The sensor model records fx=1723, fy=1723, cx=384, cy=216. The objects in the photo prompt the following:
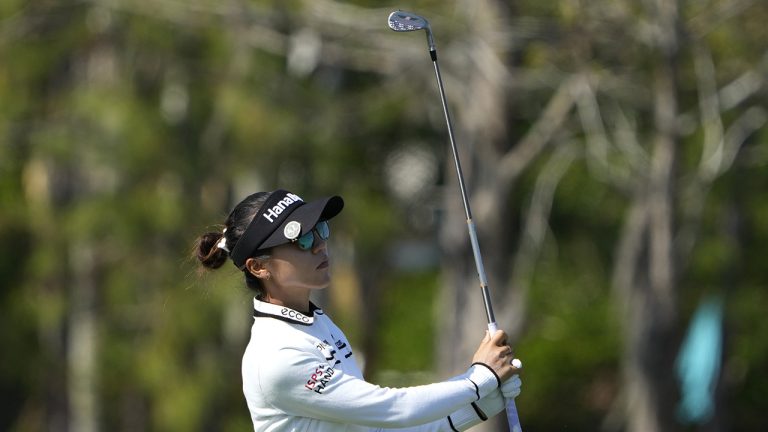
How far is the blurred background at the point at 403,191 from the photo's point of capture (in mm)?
14188

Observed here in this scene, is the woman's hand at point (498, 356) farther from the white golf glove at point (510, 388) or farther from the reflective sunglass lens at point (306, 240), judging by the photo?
the reflective sunglass lens at point (306, 240)

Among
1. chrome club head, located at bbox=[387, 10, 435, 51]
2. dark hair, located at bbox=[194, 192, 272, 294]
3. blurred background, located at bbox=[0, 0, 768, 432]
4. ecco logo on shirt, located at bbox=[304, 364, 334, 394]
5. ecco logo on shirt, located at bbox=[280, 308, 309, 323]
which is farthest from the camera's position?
blurred background, located at bbox=[0, 0, 768, 432]

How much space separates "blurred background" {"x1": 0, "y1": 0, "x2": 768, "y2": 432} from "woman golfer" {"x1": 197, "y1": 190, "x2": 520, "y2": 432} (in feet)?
26.3

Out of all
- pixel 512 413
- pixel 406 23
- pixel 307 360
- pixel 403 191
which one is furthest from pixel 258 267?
pixel 403 191

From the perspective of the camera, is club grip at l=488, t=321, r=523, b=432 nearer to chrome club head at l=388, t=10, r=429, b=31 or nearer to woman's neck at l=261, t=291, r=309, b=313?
woman's neck at l=261, t=291, r=309, b=313

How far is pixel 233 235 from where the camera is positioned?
16.1 feet

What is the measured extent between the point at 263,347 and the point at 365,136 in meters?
13.7

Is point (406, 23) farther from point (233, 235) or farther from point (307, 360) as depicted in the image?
point (307, 360)

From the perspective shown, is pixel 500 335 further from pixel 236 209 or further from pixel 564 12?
pixel 564 12

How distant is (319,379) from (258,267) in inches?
16.2

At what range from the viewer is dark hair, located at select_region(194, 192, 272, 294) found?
16.0 ft

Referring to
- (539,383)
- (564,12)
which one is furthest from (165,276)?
(564,12)

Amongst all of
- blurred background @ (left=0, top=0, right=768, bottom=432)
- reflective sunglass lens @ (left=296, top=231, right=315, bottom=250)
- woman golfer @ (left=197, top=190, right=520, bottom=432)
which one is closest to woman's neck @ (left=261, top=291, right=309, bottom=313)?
woman golfer @ (left=197, top=190, right=520, bottom=432)

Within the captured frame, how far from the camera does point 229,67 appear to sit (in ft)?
58.5
